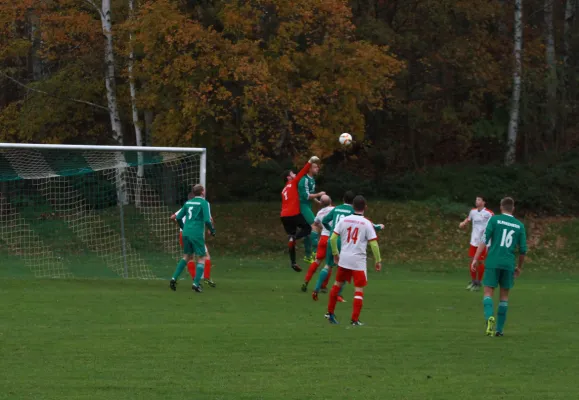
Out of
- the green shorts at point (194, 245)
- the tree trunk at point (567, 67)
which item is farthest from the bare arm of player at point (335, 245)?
the tree trunk at point (567, 67)

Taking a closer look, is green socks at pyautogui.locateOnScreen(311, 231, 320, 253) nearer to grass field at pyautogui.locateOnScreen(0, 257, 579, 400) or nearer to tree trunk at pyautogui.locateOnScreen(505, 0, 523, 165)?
grass field at pyautogui.locateOnScreen(0, 257, 579, 400)

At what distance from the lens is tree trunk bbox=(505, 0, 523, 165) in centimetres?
3700

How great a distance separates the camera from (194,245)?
18.3 metres

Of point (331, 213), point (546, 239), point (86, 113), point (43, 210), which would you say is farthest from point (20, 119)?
point (331, 213)

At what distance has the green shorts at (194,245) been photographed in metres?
18.3

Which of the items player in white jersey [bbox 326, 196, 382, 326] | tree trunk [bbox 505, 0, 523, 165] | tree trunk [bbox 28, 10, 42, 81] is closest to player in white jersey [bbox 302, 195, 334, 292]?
player in white jersey [bbox 326, 196, 382, 326]

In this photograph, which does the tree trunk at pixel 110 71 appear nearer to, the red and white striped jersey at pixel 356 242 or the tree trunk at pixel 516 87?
the tree trunk at pixel 516 87

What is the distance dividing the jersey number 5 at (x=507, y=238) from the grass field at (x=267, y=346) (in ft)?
4.09

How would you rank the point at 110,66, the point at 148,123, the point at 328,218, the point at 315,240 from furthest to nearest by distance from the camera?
the point at 148,123, the point at 110,66, the point at 315,240, the point at 328,218

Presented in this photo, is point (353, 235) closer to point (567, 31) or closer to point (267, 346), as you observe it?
point (267, 346)

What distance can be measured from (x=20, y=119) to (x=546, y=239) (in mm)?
17952

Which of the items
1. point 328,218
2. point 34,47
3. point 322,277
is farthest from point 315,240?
point 34,47

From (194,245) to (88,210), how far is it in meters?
9.22

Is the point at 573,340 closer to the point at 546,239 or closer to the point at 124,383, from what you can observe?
the point at 124,383
